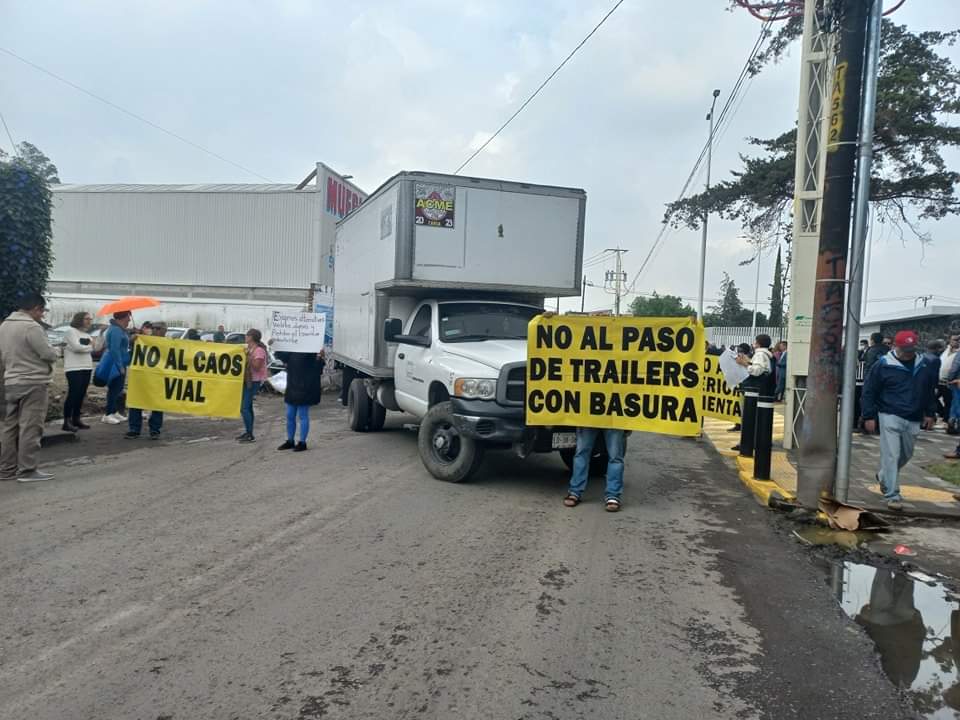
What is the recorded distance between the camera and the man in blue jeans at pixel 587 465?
7008 millimetres

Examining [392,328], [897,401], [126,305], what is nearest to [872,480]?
[897,401]

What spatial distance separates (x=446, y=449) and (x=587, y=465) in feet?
5.64

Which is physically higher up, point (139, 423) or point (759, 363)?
point (759, 363)

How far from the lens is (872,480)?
848 cm

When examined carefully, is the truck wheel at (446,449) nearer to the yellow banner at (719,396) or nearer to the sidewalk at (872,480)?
the sidewalk at (872,480)

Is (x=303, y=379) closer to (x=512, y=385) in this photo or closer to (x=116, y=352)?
(x=512, y=385)

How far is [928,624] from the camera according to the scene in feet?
14.3

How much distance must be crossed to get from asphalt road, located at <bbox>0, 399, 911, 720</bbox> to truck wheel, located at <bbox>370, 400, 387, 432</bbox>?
4.15m

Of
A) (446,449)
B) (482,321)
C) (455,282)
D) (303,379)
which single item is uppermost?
(455,282)

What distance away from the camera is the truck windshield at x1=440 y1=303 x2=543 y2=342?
29.1 ft

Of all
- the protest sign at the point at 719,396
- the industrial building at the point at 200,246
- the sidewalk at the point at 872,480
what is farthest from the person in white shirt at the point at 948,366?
the industrial building at the point at 200,246

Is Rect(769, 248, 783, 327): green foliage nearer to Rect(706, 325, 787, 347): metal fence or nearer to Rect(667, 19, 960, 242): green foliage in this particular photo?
Rect(706, 325, 787, 347): metal fence

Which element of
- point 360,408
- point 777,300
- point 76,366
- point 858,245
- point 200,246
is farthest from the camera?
point 777,300

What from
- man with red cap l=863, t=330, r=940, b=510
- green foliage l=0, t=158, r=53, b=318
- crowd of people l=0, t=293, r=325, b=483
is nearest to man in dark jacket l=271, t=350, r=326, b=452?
crowd of people l=0, t=293, r=325, b=483
